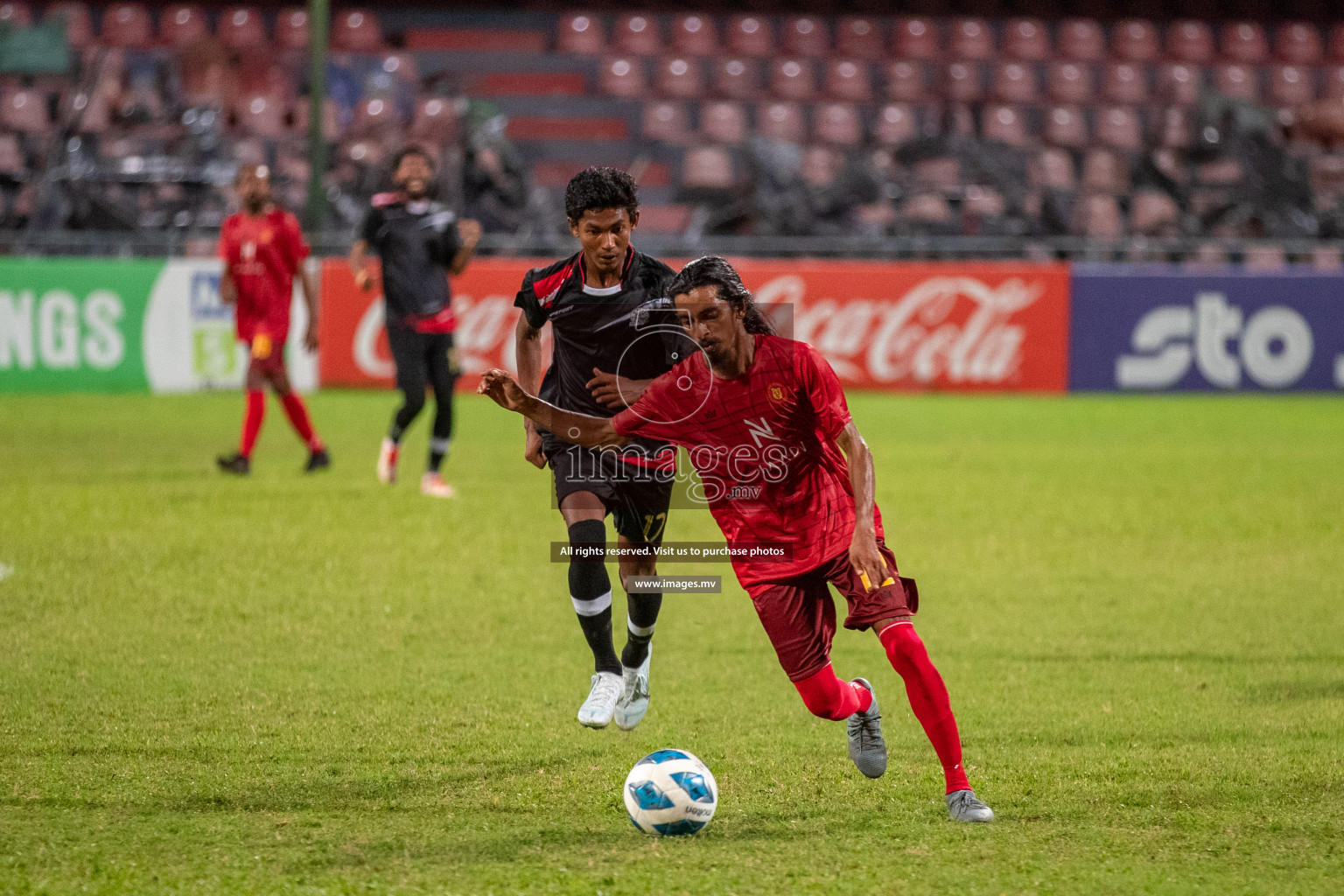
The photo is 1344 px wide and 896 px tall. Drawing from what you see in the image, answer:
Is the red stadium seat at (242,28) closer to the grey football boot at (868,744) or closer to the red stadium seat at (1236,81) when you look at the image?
the red stadium seat at (1236,81)

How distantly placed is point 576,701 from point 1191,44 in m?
22.0

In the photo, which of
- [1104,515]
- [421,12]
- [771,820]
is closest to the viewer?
[771,820]

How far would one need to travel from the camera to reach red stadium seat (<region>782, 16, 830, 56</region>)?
24.7 meters

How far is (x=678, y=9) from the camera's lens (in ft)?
83.9

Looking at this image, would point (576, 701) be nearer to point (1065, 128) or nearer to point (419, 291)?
point (419, 291)

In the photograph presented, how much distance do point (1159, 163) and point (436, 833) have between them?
1926cm

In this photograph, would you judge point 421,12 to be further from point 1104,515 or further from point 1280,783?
point 1280,783

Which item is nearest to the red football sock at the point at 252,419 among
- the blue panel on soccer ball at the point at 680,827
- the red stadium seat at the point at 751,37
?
the blue panel on soccer ball at the point at 680,827

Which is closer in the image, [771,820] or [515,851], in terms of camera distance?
[515,851]

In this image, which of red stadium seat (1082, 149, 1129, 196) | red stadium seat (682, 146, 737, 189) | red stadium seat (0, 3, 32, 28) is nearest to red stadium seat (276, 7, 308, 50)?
red stadium seat (0, 3, 32, 28)

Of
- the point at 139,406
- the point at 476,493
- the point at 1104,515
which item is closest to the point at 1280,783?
the point at 1104,515

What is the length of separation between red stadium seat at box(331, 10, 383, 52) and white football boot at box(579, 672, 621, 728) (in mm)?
19604

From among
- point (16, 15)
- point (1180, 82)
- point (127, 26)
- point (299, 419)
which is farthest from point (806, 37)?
point (299, 419)

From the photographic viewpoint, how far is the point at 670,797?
4.52 meters
